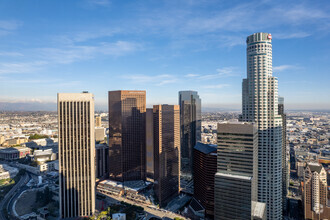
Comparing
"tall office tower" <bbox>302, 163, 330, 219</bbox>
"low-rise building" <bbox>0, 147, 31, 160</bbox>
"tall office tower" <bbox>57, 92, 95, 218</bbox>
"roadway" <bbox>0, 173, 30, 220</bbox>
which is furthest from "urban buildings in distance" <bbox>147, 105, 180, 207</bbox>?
"low-rise building" <bbox>0, 147, 31, 160</bbox>

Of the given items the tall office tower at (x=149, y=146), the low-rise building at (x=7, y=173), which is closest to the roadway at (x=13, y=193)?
the low-rise building at (x=7, y=173)

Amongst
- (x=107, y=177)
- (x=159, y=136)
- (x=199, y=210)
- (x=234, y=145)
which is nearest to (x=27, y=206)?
(x=107, y=177)

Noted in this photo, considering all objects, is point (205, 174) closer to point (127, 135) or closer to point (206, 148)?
point (206, 148)

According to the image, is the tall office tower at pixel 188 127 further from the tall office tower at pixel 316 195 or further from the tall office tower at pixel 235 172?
the tall office tower at pixel 235 172

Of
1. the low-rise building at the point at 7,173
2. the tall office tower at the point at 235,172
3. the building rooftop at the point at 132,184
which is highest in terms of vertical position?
the tall office tower at the point at 235,172

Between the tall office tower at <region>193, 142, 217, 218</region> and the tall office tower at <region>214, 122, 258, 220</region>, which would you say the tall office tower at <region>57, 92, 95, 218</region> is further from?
the tall office tower at <region>214, 122, 258, 220</region>

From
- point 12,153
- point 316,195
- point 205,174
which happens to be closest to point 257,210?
point 205,174

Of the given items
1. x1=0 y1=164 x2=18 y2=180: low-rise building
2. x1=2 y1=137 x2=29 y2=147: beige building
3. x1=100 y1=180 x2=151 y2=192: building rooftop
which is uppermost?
x1=2 y1=137 x2=29 y2=147: beige building
